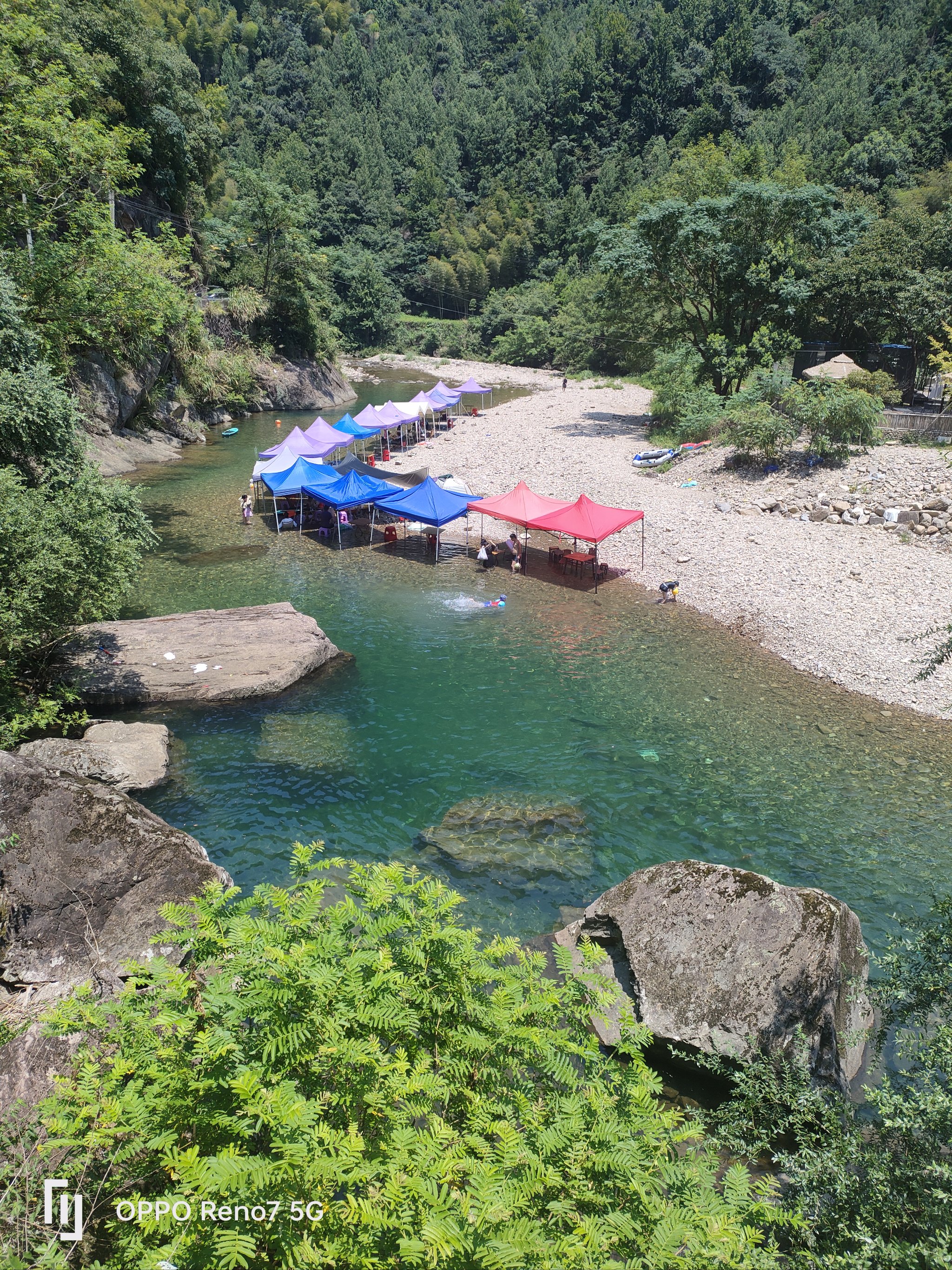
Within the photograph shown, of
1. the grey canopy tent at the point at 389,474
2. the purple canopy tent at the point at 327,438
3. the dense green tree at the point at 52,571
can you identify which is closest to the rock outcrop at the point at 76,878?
the dense green tree at the point at 52,571

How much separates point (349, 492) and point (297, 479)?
262 centimetres

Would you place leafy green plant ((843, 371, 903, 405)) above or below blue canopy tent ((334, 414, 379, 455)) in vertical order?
above

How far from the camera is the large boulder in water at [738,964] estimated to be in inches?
317

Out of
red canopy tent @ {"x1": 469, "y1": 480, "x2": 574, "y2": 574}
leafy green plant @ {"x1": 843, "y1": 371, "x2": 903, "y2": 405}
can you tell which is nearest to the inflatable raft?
leafy green plant @ {"x1": 843, "y1": 371, "x2": 903, "y2": 405}

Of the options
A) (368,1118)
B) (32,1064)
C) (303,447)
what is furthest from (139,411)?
(368,1118)

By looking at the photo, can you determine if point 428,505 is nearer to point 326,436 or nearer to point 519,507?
point 519,507

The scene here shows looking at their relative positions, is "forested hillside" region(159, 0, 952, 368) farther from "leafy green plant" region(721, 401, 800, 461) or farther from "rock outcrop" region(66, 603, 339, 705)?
"rock outcrop" region(66, 603, 339, 705)

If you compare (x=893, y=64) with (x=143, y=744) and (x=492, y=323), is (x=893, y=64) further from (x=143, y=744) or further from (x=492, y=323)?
(x=143, y=744)

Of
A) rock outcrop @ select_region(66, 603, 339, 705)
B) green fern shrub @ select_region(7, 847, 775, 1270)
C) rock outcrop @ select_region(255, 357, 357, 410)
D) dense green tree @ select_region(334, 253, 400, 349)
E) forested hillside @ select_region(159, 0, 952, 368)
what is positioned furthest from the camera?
dense green tree @ select_region(334, 253, 400, 349)

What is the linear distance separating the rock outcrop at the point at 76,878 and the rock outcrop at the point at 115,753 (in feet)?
10.2

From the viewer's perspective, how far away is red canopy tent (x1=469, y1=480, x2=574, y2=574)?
80.8ft

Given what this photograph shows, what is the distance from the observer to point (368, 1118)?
15.4 feet

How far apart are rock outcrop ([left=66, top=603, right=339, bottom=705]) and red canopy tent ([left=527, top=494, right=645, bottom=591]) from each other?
9.04 metres

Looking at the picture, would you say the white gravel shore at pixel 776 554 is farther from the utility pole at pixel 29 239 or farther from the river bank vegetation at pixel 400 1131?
the utility pole at pixel 29 239
